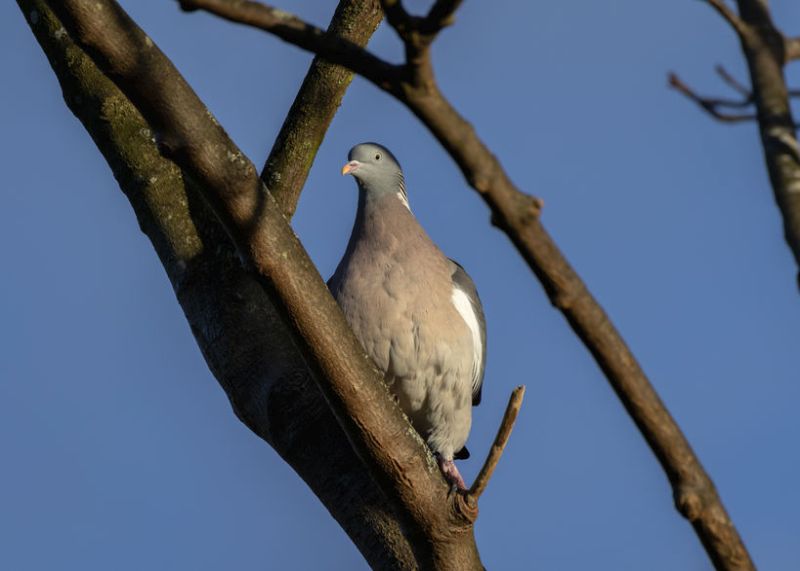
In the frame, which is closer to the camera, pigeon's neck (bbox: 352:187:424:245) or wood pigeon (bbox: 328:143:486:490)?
wood pigeon (bbox: 328:143:486:490)

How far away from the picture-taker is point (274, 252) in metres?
2.98

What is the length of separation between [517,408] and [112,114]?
172 cm

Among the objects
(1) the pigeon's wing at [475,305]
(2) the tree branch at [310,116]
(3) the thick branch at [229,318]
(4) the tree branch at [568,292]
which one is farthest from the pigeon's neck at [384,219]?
(4) the tree branch at [568,292]

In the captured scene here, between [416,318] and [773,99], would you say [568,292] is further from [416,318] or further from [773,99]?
[416,318]

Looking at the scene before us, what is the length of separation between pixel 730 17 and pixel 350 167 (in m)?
3.46

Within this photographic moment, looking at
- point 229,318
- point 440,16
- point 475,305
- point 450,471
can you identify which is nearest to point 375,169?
point 475,305

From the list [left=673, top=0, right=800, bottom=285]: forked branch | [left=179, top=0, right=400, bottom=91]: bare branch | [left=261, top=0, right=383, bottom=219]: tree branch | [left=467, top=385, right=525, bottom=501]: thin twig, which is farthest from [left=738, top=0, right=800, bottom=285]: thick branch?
[left=261, top=0, right=383, bottom=219]: tree branch

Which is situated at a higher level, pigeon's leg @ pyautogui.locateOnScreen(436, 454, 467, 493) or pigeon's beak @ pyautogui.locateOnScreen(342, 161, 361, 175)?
pigeon's beak @ pyautogui.locateOnScreen(342, 161, 361, 175)

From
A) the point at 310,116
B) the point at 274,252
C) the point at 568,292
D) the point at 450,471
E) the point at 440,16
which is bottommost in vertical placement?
the point at 568,292

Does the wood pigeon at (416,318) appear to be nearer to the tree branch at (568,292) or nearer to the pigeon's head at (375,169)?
the pigeon's head at (375,169)

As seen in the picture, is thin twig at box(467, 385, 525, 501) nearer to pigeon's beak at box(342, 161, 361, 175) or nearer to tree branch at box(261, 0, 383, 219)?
tree branch at box(261, 0, 383, 219)

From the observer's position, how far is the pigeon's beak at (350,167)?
17.3ft

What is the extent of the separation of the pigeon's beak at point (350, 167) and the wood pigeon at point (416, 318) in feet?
0.65

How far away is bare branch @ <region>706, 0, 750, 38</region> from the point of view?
1.91 metres
